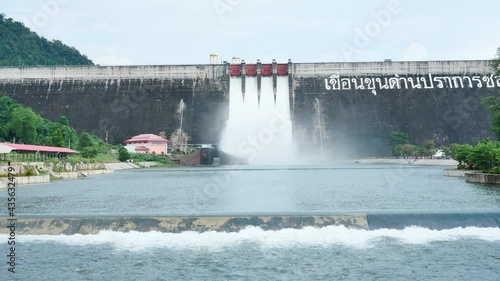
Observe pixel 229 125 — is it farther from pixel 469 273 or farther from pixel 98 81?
pixel 469 273

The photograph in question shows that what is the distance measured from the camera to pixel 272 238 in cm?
1233

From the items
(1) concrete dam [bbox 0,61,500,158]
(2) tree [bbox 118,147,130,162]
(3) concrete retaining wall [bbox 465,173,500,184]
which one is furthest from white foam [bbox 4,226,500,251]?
(1) concrete dam [bbox 0,61,500,158]

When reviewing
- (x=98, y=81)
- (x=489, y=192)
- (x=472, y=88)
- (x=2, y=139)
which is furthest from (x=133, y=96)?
(x=489, y=192)

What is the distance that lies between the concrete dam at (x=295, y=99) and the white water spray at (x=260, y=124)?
159mm

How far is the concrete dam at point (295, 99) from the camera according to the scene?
2477 inches

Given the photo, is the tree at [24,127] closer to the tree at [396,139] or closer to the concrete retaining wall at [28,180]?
the concrete retaining wall at [28,180]

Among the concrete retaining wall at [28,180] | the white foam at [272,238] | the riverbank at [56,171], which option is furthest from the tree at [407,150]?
the white foam at [272,238]

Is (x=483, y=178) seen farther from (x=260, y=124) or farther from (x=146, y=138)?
(x=146, y=138)

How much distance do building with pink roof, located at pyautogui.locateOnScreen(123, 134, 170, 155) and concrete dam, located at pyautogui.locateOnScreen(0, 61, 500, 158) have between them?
→ 116 inches

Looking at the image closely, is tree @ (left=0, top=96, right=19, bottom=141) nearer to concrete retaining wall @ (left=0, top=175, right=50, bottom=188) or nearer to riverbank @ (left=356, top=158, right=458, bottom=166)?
concrete retaining wall @ (left=0, top=175, right=50, bottom=188)

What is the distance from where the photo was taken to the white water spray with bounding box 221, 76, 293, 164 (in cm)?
6272

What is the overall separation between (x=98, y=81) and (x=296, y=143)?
24.6m

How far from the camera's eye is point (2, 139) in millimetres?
48938

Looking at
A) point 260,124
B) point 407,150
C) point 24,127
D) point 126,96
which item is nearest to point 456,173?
point 407,150
